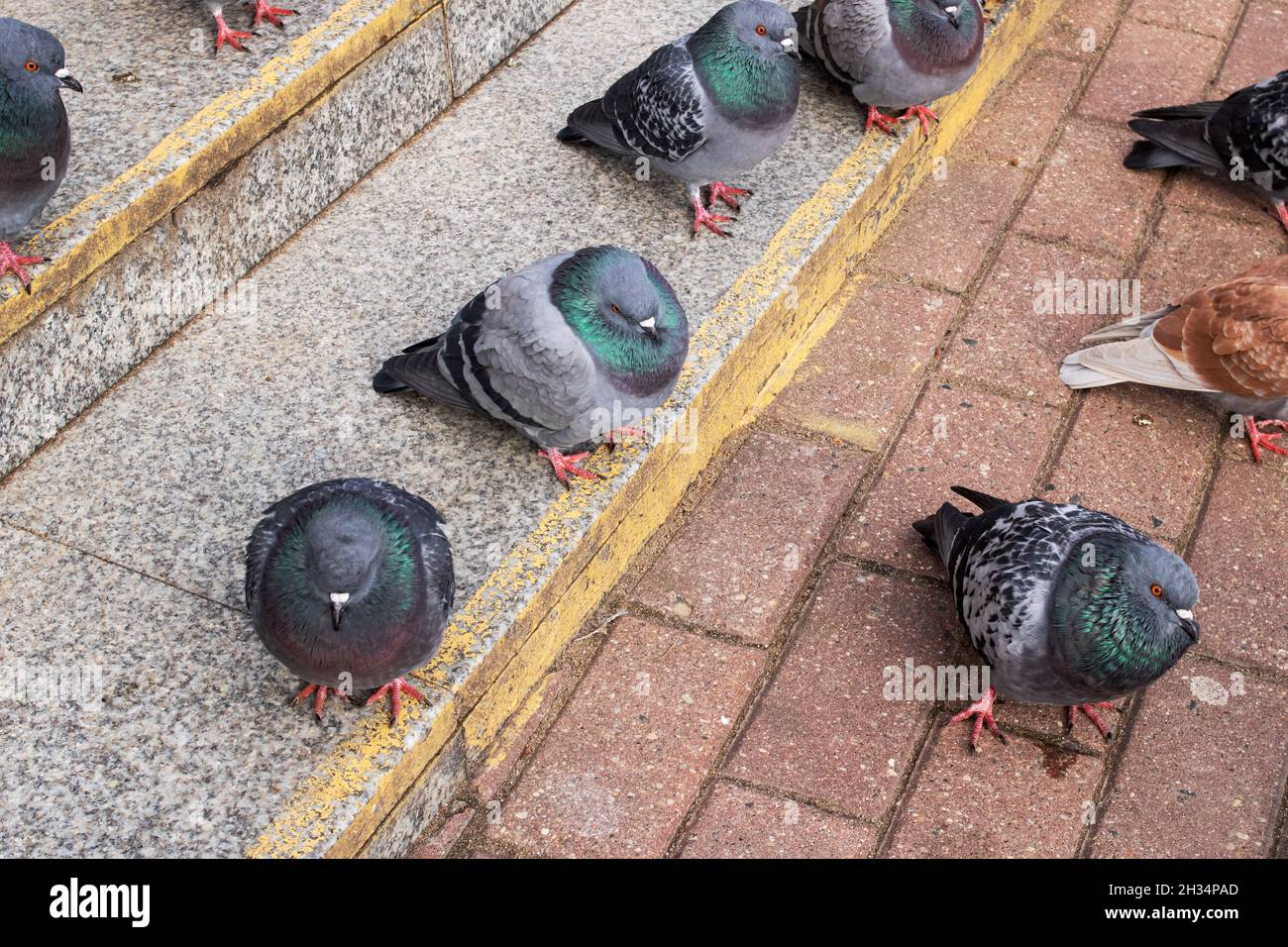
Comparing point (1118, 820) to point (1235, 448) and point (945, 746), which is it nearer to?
point (945, 746)

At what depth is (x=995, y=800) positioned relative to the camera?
3281 millimetres

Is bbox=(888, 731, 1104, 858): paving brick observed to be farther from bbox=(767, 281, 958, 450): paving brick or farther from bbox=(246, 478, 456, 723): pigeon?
bbox=(246, 478, 456, 723): pigeon

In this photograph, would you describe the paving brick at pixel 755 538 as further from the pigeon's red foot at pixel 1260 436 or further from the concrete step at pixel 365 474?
the pigeon's red foot at pixel 1260 436

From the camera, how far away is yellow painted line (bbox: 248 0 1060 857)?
2885 millimetres

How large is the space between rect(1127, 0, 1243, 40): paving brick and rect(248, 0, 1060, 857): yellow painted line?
1.60m

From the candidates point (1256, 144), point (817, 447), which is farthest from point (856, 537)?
point (1256, 144)

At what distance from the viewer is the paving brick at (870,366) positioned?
167 inches

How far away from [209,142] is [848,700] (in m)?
2.28

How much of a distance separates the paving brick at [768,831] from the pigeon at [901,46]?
2528mm

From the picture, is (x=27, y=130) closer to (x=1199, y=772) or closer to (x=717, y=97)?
(x=717, y=97)

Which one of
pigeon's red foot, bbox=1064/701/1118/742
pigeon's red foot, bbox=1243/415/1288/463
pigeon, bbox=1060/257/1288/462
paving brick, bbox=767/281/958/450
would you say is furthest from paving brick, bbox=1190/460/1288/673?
paving brick, bbox=767/281/958/450

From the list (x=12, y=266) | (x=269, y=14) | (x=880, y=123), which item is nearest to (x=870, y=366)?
(x=880, y=123)

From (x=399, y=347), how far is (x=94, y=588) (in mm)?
1081
